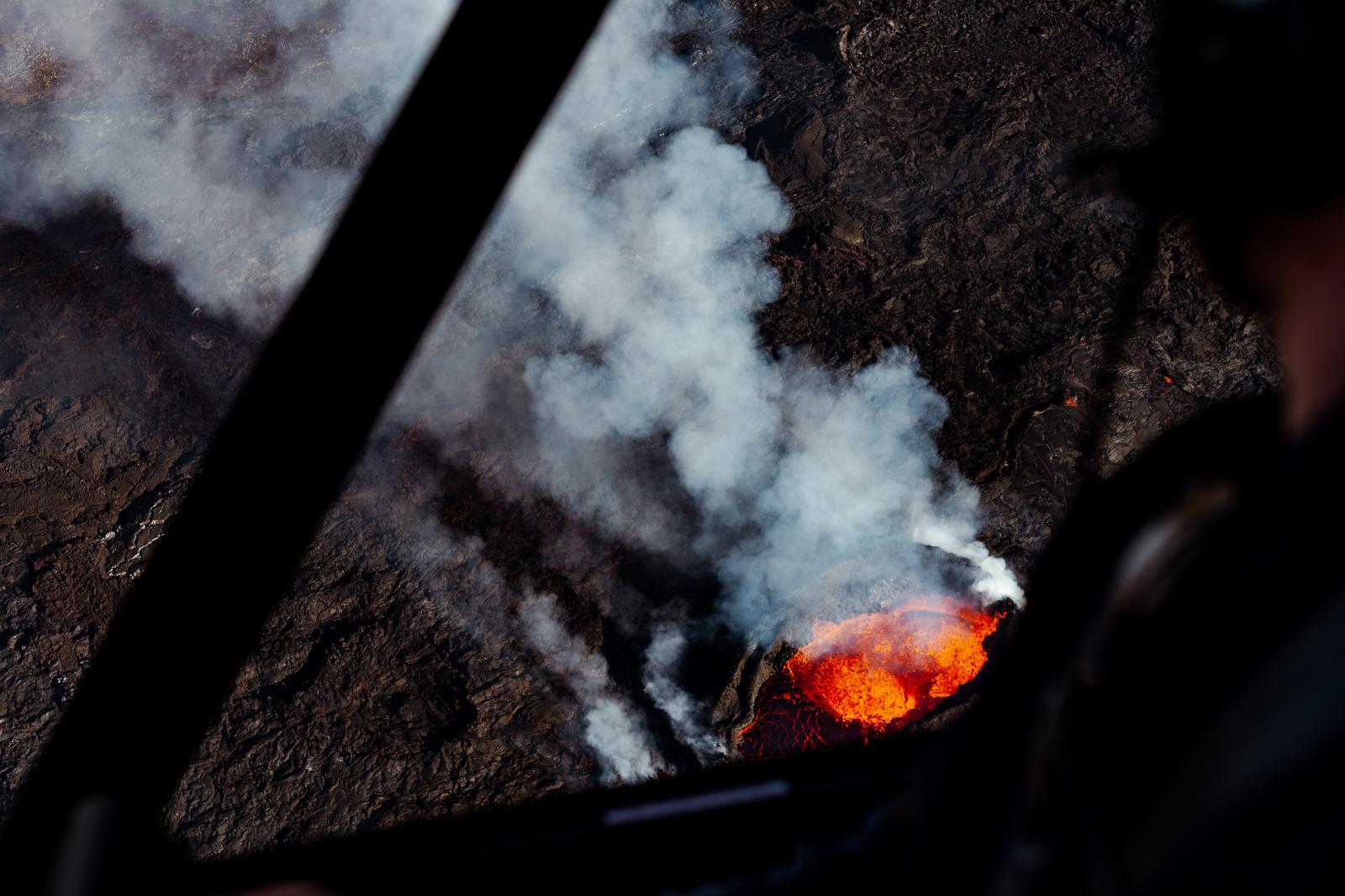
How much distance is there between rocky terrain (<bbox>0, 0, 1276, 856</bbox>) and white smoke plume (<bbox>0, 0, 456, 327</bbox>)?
20cm

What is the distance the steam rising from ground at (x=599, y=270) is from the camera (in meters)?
3.95

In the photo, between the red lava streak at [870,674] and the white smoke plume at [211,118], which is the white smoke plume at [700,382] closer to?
the red lava streak at [870,674]

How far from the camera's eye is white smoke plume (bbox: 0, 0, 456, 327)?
496cm

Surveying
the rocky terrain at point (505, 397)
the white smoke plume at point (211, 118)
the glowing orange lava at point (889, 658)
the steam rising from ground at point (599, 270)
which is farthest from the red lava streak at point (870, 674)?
the white smoke plume at point (211, 118)

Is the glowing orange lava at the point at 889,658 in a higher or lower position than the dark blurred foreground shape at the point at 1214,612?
lower

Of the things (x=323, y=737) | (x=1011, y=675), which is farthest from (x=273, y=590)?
(x=323, y=737)

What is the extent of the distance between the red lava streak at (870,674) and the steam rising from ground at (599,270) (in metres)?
0.14

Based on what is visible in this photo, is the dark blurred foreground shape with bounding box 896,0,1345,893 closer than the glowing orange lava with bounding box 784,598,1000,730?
Yes

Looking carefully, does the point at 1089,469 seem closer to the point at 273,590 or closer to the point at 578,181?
the point at 578,181

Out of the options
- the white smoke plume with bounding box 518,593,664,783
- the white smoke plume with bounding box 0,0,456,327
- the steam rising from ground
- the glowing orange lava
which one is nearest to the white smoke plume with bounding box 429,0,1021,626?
the steam rising from ground

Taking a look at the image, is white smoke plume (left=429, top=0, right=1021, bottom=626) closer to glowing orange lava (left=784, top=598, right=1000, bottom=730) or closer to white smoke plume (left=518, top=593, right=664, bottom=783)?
glowing orange lava (left=784, top=598, right=1000, bottom=730)

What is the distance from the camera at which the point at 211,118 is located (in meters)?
5.38

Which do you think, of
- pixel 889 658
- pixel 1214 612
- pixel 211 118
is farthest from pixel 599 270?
pixel 1214 612

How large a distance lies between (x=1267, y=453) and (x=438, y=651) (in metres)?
3.81
